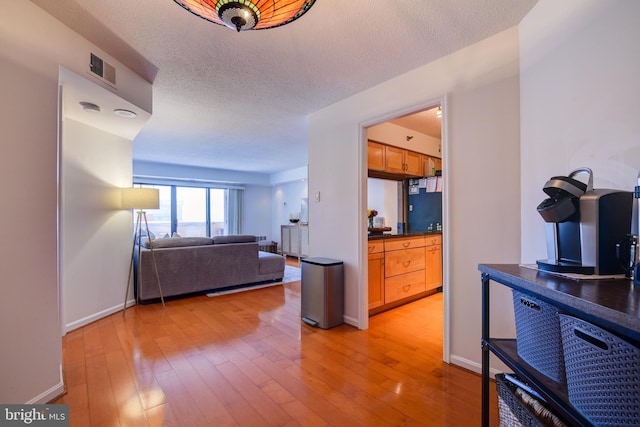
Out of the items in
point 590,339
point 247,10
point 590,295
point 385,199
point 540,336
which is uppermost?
point 247,10

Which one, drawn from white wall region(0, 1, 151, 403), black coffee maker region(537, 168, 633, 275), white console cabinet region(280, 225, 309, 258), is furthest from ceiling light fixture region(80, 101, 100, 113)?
white console cabinet region(280, 225, 309, 258)

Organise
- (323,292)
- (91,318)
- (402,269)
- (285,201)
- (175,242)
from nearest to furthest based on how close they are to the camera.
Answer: (323,292) → (91,318) → (402,269) → (175,242) → (285,201)

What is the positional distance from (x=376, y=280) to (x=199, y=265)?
252 cm

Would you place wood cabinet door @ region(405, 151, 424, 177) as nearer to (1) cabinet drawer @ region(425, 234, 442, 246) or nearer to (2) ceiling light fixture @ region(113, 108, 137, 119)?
(1) cabinet drawer @ region(425, 234, 442, 246)

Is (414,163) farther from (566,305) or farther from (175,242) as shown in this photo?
(175,242)

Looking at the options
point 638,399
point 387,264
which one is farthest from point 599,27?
point 387,264

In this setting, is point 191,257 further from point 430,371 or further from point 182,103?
point 430,371

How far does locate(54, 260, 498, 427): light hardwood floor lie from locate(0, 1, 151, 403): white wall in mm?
313

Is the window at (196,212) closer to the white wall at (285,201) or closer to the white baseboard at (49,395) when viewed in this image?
the white wall at (285,201)

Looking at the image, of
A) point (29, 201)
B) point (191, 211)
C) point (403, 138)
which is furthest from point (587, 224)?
point (191, 211)

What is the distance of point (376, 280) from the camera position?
322 cm

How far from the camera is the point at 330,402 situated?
68.4 inches

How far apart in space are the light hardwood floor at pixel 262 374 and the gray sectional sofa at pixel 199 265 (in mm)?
619

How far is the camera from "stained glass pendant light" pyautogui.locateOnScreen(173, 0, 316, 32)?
118cm
